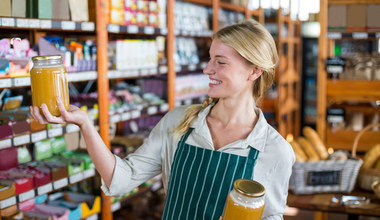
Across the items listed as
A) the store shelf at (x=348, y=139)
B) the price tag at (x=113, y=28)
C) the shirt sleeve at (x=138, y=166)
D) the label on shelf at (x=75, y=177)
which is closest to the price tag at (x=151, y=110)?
the price tag at (x=113, y=28)

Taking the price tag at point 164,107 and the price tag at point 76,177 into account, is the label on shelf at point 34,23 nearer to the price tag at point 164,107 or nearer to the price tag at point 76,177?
the price tag at point 76,177

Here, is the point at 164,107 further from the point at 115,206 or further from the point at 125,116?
the point at 115,206

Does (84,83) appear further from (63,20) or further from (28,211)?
(28,211)

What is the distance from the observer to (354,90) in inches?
159

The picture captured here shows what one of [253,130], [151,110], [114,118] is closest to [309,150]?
[253,130]

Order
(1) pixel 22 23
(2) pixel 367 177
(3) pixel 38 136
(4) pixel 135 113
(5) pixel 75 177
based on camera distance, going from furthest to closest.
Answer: (4) pixel 135 113
(5) pixel 75 177
(3) pixel 38 136
(2) pixel 367 177
(1) pixel 22 23

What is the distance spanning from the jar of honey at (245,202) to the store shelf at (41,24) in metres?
1.82

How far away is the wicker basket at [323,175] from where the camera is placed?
2680 mm

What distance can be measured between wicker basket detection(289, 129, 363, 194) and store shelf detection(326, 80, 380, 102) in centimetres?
151

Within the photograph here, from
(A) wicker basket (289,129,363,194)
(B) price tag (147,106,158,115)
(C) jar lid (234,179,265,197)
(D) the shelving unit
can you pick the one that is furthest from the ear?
(D) the shelving unit

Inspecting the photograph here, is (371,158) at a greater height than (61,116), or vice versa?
(61,116)

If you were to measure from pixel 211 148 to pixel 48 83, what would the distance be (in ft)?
2.37

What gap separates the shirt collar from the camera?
71.5 inches

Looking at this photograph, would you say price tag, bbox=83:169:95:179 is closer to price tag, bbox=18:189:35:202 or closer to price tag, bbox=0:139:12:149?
price tag, bbox=18:189:35:202
